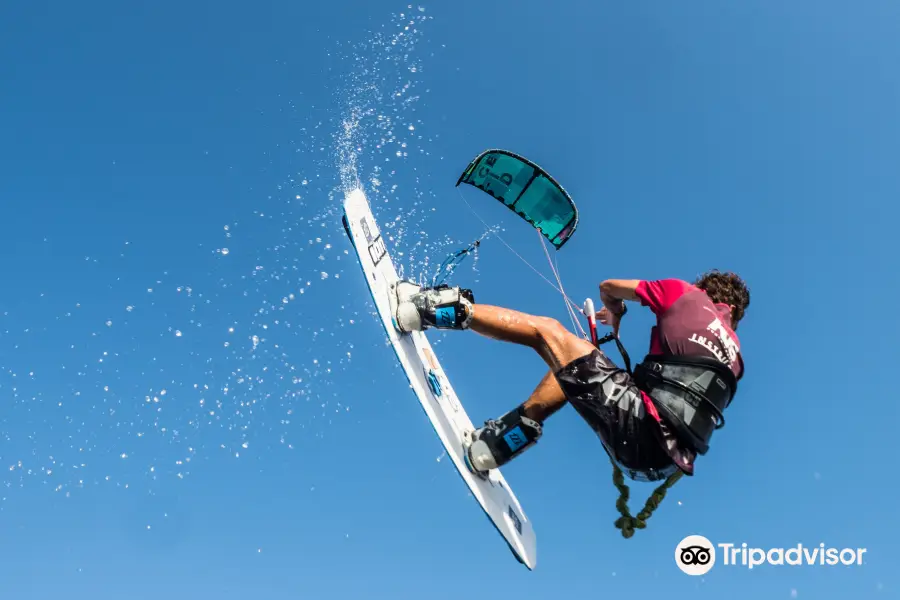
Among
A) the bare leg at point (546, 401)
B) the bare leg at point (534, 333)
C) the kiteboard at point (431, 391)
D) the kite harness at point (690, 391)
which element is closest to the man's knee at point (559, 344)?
the bare leg at point (534, 333)

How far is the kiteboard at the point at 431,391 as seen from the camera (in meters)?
6.42

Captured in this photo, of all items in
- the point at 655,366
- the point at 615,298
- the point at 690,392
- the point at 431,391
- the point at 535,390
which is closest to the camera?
the point at 690,392

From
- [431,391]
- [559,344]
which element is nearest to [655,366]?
[559,344]

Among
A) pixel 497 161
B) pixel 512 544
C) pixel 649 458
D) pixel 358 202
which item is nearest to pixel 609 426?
pixel 649 458

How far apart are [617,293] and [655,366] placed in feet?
2.53

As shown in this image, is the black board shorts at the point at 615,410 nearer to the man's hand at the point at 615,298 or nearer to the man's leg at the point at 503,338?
the man's leg at the point at 503,338

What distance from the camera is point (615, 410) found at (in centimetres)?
543

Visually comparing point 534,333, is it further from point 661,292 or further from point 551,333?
point 661,292

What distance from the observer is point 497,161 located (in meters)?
8.27

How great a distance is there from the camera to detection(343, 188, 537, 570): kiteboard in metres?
6.42

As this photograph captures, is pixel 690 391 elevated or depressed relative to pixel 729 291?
depressed

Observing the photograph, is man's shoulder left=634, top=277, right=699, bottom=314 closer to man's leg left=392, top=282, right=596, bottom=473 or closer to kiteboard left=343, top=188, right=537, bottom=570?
man's leg left=392, top=282, right=596, bottom=473

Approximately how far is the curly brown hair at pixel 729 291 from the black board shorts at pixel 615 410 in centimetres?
101

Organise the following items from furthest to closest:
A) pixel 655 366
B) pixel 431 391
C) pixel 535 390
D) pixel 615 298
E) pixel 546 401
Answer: pixel 431 391, pixel 535 390, pixel 546 401, pixel 615 298, pixel 655 366
